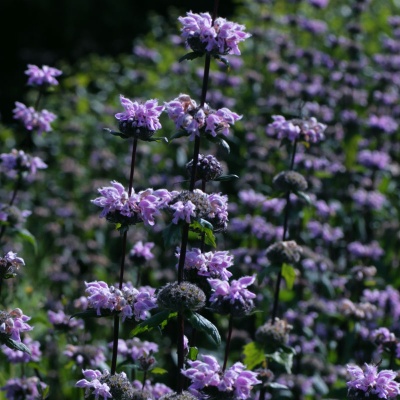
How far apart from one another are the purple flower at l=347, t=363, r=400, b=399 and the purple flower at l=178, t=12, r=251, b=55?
137cm

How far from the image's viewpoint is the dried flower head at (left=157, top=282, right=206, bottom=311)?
2.89m

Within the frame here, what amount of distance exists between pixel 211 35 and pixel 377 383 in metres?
1.52

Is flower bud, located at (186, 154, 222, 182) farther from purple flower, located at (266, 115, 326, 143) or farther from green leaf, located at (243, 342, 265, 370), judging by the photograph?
green leaf, located at (243, 342, 265, 370)

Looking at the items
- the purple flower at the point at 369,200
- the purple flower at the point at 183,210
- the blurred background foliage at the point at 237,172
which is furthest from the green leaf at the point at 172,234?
the purple flower at the point at 369,200

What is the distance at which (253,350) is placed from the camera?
3.91 metres

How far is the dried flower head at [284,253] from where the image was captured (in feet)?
13.4

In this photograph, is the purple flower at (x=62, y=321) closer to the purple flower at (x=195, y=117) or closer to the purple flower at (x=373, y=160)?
the purple flower at (x=195, y=117)

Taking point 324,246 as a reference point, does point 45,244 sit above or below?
below

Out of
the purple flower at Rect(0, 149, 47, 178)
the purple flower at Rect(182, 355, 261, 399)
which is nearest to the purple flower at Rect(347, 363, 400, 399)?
the purple flower at Rect(182, 355, 261, 399)

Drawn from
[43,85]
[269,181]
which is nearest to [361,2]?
[269,181]

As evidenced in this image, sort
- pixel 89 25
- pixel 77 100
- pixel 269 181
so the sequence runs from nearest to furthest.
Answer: pixel 269 181
pixel 77 100
pixel 89 25

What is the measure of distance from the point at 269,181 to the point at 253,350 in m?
2.99

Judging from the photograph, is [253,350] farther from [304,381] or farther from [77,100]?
[77,100]

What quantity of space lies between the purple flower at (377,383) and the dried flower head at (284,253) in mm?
1101
